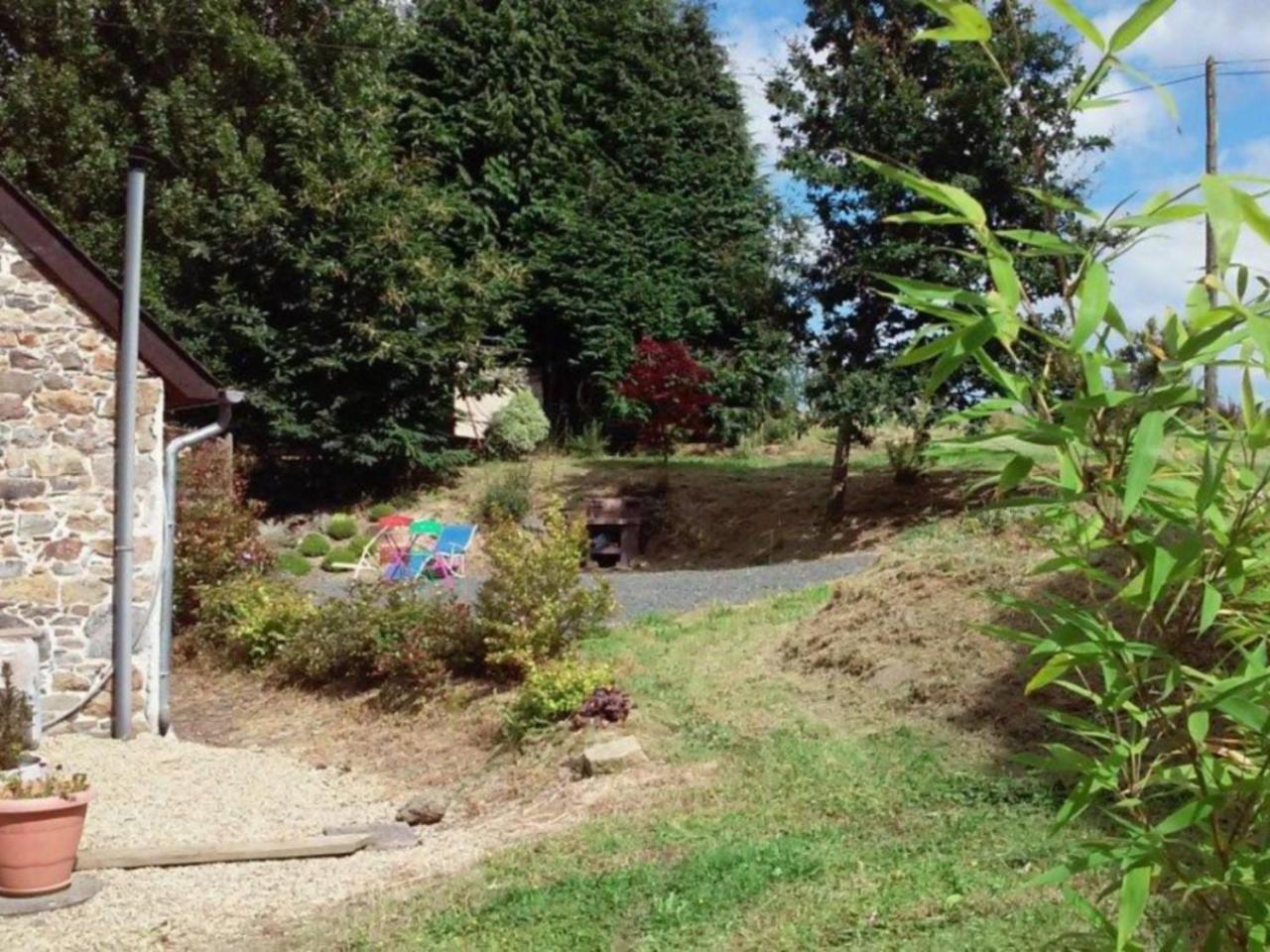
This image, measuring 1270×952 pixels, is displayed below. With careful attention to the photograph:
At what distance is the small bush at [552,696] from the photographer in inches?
314

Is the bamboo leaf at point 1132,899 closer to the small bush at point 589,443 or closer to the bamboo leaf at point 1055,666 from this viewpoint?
the bamboo leaf at point 1055,666

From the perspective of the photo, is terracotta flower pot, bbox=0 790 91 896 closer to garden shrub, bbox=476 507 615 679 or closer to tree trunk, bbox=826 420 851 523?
garden shrub, bbox=476 507 615 679

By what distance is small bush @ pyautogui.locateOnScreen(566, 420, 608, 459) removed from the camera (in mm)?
20672

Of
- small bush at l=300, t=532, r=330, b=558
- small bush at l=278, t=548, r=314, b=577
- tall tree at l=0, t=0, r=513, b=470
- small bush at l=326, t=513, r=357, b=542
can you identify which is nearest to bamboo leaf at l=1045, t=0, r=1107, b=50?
small bush at l=278, t=548, r=314, b=577

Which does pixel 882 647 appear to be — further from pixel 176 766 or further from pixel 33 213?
pixel 33 213

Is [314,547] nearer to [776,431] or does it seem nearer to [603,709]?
[776,431]

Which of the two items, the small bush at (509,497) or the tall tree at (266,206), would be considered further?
the tall tree at (266,206)

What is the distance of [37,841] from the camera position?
5.76 metres

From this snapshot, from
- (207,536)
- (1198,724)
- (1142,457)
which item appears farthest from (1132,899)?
(207,536)

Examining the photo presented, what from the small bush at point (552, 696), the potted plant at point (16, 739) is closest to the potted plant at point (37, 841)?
the potted plant at point (16, 739)

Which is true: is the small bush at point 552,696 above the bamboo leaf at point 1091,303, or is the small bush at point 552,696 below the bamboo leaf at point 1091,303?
below

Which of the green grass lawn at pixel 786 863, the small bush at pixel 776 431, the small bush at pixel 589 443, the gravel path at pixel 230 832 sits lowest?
A: the gravel path at pixel 230 832

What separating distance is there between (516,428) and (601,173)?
5.41 meters

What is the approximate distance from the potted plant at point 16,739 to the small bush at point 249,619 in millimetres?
3181
